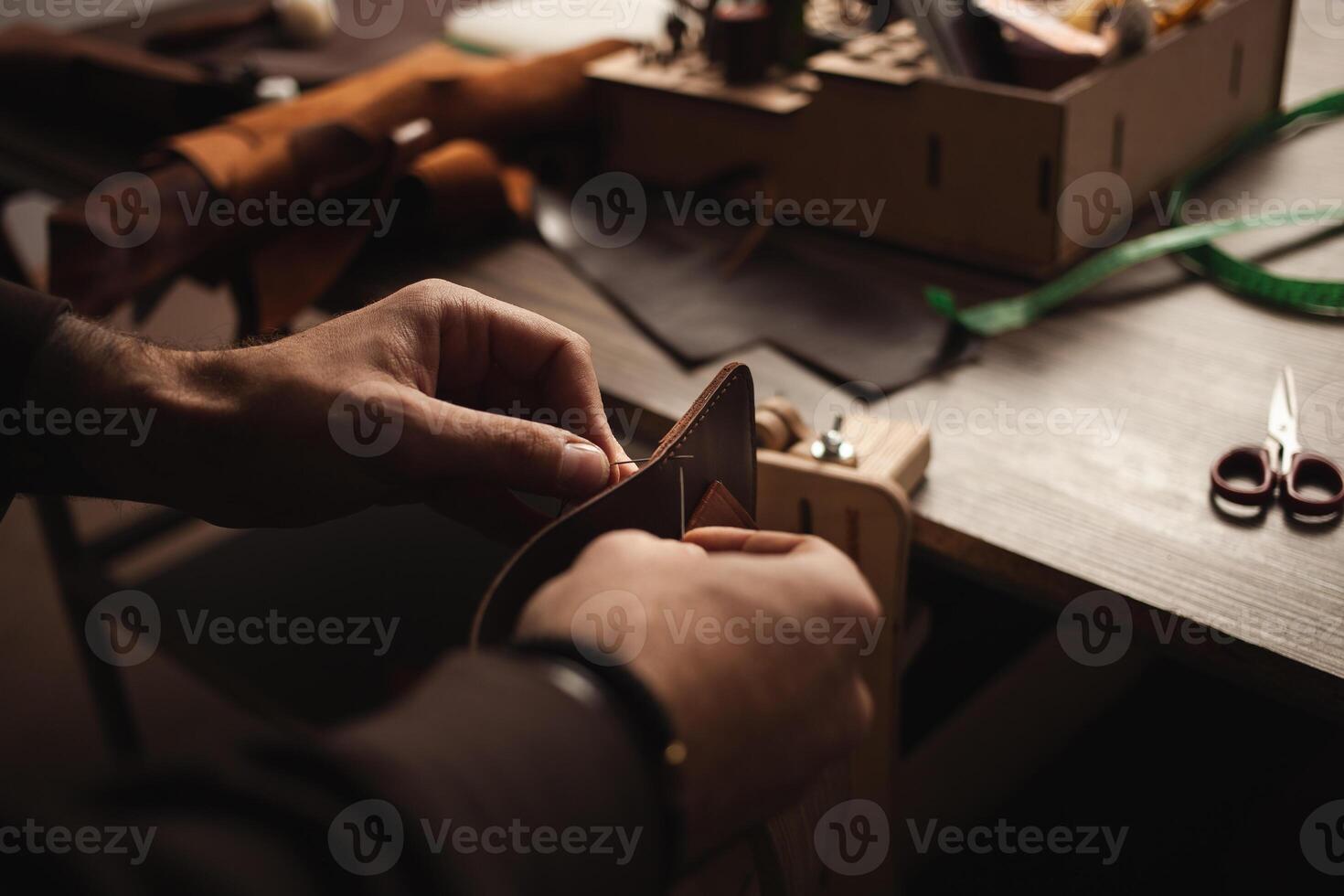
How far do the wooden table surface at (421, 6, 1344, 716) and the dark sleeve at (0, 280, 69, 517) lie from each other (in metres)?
0.43

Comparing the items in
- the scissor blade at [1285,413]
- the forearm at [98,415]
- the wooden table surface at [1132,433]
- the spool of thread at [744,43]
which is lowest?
the wooden table surface at [1132,433]

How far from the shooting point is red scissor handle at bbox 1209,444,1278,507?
2.66 ft

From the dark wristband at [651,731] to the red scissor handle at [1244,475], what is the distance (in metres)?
0.51

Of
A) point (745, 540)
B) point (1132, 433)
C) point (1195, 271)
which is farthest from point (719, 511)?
point (1195, 271)

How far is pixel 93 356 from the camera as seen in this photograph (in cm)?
87

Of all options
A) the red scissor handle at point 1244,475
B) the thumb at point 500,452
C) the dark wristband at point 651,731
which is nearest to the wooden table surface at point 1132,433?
the red scissor handle at point 1244,475

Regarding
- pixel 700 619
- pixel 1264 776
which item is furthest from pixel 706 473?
pixel 1264 776

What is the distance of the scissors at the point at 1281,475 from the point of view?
0.80 meters

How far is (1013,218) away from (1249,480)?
0.37 meters

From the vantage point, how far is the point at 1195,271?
1.12 metres

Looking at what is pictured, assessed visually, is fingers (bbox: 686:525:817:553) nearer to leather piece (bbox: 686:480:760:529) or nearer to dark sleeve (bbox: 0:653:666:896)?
leather piece (bbox: 686:480:760:529)

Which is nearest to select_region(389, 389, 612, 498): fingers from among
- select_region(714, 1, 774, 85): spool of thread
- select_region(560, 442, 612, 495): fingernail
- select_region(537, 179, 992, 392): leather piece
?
select_region(560, 442, 612, 495): fingernail

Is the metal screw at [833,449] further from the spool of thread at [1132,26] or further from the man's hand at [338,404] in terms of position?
the spool of thread at [1132,26]

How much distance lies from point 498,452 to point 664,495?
0.38ft
